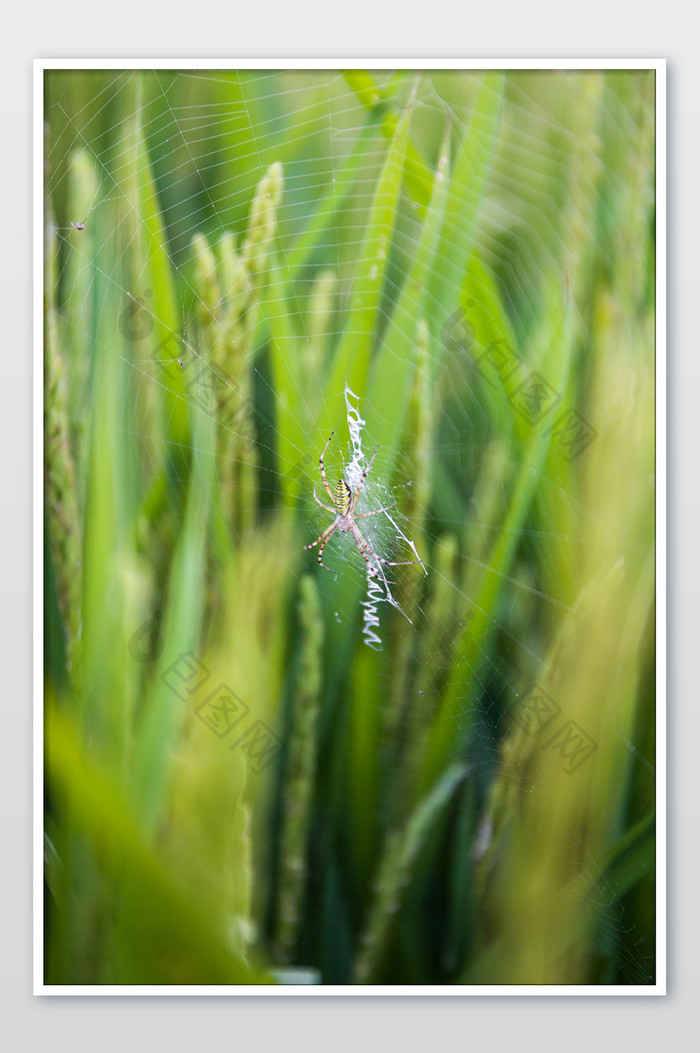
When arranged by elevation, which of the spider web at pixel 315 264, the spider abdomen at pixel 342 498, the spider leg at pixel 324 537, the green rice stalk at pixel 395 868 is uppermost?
the spider web at pixel 315 264

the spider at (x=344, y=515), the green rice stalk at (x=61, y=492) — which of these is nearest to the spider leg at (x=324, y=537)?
the spider at (x=344, y=515)

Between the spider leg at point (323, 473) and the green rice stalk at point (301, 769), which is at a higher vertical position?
the spider leg at point (323, 473)

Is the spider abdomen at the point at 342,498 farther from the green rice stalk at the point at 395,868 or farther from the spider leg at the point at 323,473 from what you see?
the green rice stalk at the point at 395,868

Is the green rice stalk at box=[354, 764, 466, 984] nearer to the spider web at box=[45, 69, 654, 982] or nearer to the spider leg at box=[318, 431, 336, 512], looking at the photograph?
the spider web at box=[45, 69, 654, 982]

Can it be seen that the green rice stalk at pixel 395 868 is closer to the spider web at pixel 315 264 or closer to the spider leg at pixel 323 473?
the spider web at pixel 315 264

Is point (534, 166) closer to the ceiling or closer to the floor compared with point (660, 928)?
closer to the ceiling

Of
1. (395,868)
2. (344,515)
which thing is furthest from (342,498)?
(395,868)

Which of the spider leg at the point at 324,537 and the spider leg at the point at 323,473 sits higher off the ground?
the spider leg at the point at 323,473

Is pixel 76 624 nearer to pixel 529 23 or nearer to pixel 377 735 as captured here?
Answer: pixel 377 735

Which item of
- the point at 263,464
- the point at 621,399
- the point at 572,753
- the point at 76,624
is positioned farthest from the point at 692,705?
the point at 76,624
